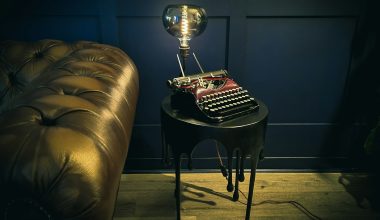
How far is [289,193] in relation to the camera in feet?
7.06

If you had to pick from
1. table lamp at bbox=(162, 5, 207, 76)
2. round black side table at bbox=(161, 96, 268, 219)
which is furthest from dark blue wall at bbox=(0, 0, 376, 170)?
round black side table at bbox=(161, 96, 268, 219)

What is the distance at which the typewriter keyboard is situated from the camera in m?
1.45

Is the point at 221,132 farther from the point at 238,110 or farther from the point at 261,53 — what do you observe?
the point at 261,53

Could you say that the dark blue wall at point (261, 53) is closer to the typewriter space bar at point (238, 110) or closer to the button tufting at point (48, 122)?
the typewriter space bar at point (238, 110)

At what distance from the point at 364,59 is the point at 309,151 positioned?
77 centimetres

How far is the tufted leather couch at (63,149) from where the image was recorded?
23.2 inches

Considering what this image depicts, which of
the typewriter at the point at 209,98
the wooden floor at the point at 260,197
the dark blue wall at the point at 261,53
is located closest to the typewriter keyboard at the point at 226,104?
the typewriter at the point at 209,98

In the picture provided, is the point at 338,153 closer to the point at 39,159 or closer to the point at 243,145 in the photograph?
the point at 243,145

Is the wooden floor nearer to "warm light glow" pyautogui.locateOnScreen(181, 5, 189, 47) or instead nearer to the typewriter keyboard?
the typewriter keyboard

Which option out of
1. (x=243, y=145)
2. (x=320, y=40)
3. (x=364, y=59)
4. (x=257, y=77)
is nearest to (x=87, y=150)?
(x=243, y=145)

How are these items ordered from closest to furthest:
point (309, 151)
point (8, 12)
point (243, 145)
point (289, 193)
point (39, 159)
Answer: point (39, 159) → point (243, 145) → point (8, 12) → point (289, 193) → point (309, 151)

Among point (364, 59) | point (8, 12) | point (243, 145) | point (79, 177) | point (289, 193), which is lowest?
point (289, 193)

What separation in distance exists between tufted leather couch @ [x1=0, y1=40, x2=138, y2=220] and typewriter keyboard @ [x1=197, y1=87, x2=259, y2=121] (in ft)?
1.49

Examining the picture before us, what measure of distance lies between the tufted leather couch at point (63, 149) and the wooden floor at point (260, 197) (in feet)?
3.61
